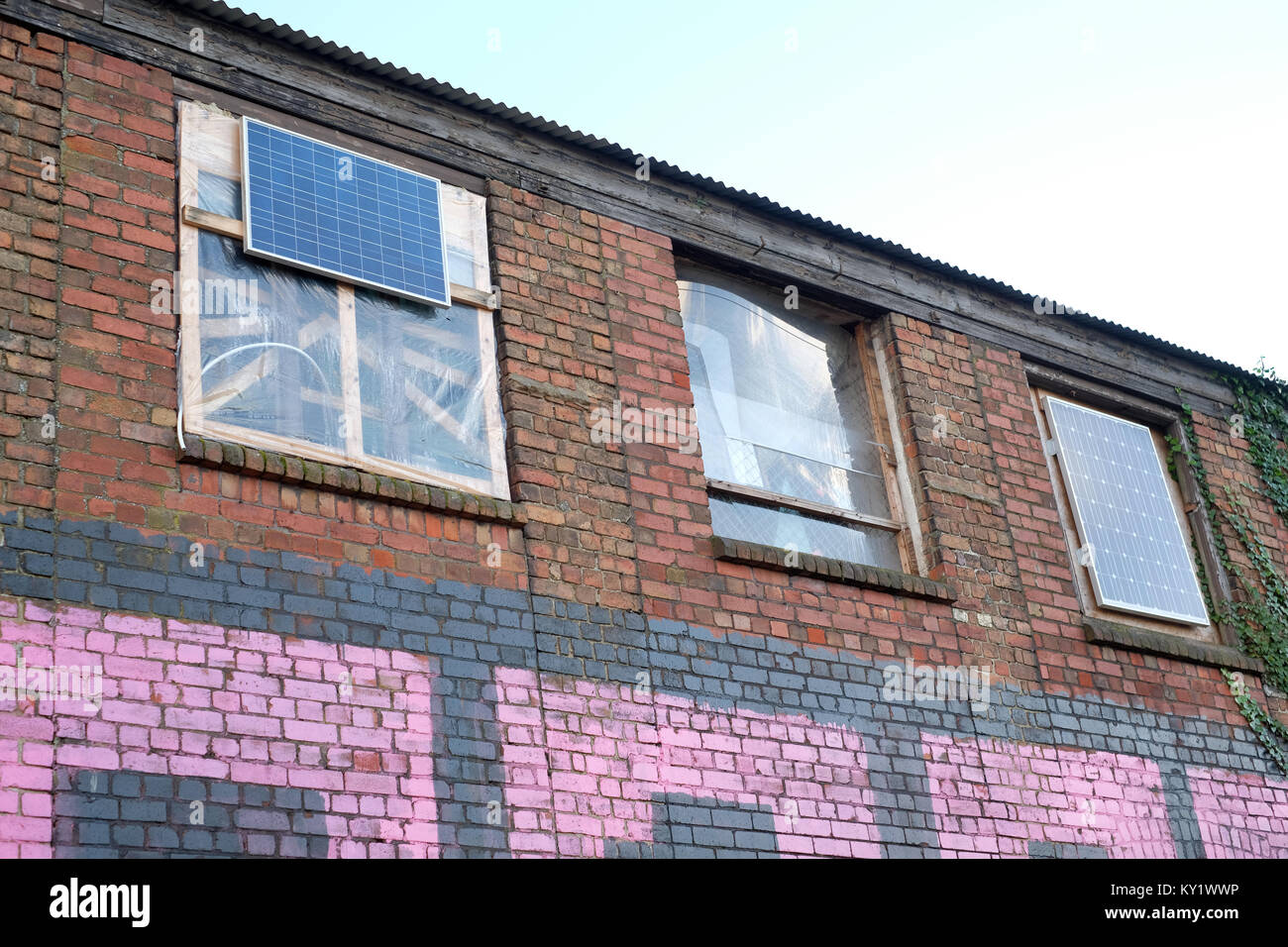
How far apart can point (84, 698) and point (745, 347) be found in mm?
4666

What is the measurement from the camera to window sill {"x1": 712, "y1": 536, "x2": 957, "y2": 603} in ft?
27.0

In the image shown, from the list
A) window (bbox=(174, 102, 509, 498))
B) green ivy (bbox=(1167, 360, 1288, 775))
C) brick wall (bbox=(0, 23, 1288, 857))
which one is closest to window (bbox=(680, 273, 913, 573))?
brick wall (bbox=(0, 23, 1288, 857))

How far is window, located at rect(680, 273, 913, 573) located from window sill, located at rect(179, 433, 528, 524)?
5.09 ft

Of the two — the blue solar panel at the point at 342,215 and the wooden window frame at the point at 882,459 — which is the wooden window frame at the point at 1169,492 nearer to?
the wooden window frame at the point at 882,459

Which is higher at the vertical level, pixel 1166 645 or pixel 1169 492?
pixel 1169 492

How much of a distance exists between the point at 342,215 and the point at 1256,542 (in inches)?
264

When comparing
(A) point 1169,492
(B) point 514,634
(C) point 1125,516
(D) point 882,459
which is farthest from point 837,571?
(A) point 1169,492

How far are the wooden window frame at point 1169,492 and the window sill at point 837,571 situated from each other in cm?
140

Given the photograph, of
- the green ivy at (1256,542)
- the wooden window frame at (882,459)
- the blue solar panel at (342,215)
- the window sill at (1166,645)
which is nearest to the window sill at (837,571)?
the wooden window frame at (882,459)

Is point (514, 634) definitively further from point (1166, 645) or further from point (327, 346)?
point (1166, 645)

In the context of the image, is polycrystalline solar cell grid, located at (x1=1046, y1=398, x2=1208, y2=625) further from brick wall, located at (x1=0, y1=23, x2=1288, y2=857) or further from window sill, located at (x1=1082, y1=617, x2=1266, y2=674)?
brick wall, located at (x1=0, y1=23, x2=1288, y2=857)

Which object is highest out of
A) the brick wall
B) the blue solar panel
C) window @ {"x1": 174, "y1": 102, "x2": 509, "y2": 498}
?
the blue solar panel

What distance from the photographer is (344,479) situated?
7098mm

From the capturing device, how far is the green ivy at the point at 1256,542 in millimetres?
10023
